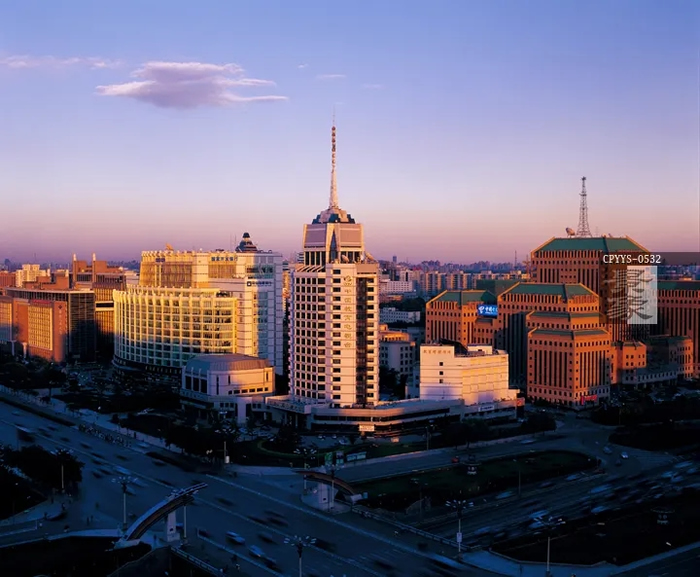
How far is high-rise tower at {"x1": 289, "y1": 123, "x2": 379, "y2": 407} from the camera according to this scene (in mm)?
69375

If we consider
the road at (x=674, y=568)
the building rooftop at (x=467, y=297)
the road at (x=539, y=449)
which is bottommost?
the road at (x=674, y=568)

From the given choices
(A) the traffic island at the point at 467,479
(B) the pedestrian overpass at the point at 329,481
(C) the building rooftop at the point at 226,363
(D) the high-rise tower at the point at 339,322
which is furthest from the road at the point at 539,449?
(C) the building rooftop at the point at 226,363

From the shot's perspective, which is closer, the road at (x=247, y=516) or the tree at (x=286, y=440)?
the road at (x=247, y=516)

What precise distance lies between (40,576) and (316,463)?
2282 cm

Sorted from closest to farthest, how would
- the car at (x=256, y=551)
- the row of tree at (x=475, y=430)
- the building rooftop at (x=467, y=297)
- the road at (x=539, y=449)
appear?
the car at (x=256, y=551), the road at (x=539, y=449), the row of tree at (x=475, y=430), the building rooftop at (x=467, y=297)

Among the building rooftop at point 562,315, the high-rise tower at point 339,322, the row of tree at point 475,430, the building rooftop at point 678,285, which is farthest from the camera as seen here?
the building rooftop at point 678,285

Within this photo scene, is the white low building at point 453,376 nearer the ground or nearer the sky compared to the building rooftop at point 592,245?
nearer the ground

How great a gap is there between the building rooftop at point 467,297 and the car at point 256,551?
56999 mm

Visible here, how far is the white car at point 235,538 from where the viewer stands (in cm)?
4362

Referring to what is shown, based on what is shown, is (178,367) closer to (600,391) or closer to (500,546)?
(600,391)

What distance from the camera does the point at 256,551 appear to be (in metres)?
42.3

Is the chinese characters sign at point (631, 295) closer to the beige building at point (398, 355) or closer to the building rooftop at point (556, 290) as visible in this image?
the building rooftop at point (556, 290)

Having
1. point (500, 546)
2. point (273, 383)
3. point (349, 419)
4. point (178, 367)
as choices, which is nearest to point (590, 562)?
point (500, 546)

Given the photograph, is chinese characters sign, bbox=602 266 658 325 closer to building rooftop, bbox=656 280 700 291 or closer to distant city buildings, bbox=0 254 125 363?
building rooftop, bbox=656 280 700 291
